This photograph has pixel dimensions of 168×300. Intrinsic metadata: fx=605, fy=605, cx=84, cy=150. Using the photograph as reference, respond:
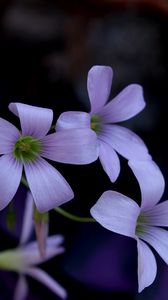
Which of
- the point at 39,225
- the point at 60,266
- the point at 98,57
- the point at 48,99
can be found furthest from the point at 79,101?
the point at 39,225

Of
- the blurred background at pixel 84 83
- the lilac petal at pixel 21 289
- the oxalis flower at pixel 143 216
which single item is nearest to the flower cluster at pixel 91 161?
the oxalis flower at pixel 143 216

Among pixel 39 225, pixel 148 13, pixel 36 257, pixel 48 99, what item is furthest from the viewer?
pixel 148 13

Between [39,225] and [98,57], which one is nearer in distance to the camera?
[39,225]

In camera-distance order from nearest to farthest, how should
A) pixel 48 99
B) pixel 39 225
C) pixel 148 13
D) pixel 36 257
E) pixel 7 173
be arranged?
pixel 7 173 < pixel 39 225 < pixel 36 257 < pixel 48 99 < pixel 148 13

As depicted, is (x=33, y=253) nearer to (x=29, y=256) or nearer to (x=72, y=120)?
(x=29, y=256)

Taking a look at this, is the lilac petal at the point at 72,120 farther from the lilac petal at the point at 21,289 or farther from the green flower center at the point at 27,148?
the lilac petal at the point at 21,289

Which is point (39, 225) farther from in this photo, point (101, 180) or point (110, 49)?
point (110, 49)
